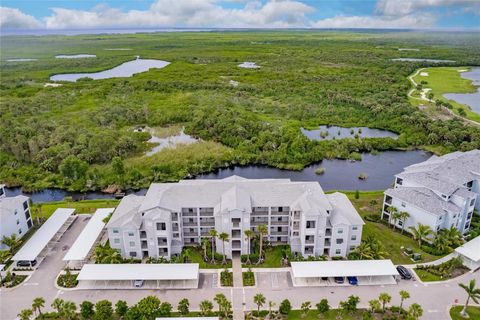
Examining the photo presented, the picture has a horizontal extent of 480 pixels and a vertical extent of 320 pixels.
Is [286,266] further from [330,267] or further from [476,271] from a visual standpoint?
[476,271]

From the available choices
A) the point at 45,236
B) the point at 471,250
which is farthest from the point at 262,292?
the point at 45,236

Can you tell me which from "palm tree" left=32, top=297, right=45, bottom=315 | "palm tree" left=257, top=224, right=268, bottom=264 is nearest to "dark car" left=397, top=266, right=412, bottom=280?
"palm tree" left=257, top=224, right=268, bottom=264

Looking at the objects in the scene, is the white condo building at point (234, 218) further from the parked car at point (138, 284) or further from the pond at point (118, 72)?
the pond at point (118, 72)

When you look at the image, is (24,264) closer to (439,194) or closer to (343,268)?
(343,268)

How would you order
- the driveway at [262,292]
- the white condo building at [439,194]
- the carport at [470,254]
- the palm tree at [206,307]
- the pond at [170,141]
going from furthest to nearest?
the pond at [170,141]
the white condo building at [439,194]
the carport at [470,254]
the driveway at [262,292]
the palm tree at [206,307]

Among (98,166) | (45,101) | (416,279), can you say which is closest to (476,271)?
(416,279)

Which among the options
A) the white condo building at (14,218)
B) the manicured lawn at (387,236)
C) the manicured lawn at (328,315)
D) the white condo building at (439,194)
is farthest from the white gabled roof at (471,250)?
the white condo building at (14,218)
